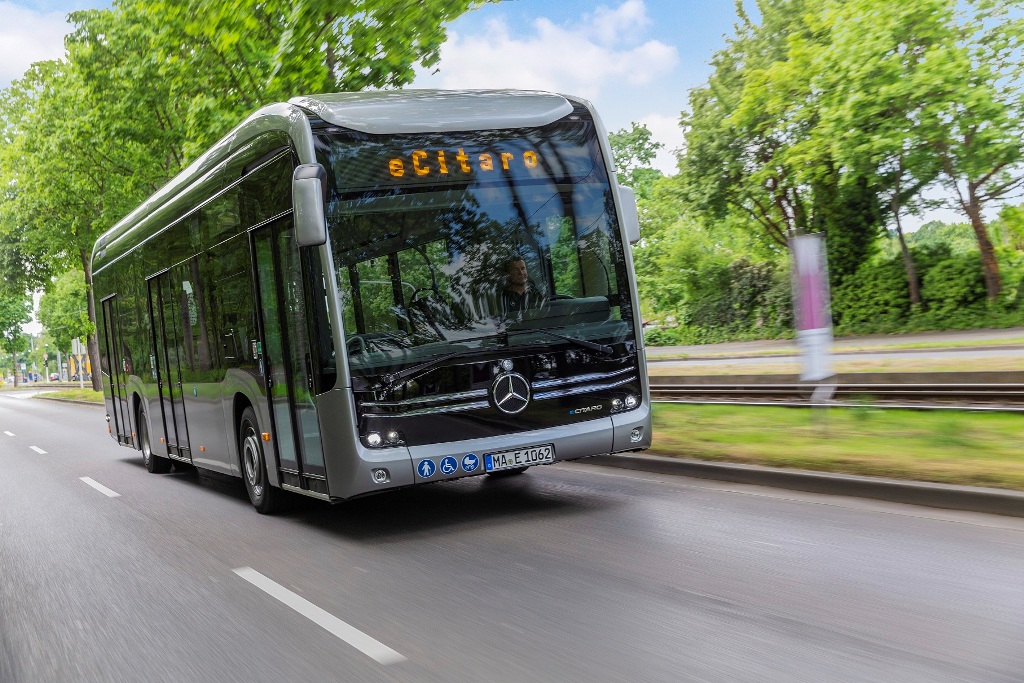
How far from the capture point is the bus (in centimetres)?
743

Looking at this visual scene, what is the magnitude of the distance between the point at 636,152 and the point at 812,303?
2298 inches

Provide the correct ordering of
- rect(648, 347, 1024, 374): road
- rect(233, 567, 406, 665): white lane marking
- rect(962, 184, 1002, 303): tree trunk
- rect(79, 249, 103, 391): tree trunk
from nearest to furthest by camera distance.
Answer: rect(233, 567, 406, 665): white lane marking
rect(648, 347, 1024, 374): road
rect(962, 184, 1002, 303): tree trunk
rect(79, 249, 103, 391): tree trunk

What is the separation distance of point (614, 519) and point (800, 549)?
1.79 meters

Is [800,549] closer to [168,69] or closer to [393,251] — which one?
[393,251]

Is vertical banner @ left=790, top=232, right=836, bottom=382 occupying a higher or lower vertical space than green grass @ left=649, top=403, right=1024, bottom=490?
higher

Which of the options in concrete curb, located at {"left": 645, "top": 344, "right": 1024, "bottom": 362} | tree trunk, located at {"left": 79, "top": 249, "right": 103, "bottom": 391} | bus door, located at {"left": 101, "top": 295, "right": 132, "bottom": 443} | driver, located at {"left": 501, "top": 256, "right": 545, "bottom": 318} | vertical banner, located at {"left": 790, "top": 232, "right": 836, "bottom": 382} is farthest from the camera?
tree trunk, located at {"left": 79, "top": 249, "right": 103, "bottom": 391}

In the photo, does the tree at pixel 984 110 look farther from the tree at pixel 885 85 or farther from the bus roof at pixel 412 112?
the bus roof at pixel 412 112

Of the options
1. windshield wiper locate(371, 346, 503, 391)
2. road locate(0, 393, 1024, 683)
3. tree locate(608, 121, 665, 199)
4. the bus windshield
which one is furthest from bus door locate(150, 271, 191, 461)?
tree locate(608, 121, 665, 199)

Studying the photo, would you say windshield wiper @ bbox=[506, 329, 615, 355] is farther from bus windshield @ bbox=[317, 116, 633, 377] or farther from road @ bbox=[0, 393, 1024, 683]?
road @ bbox=[0, 393, 1024, 683]

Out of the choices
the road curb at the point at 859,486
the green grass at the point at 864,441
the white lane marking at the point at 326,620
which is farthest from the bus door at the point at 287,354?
the green grass at the point at 864,441

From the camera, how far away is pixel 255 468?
956 centimetres

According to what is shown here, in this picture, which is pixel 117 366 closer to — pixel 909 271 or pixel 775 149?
pixel 909 271

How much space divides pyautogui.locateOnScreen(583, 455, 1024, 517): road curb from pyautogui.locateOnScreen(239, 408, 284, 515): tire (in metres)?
3.57

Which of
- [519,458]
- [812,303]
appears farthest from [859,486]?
[812,303]
